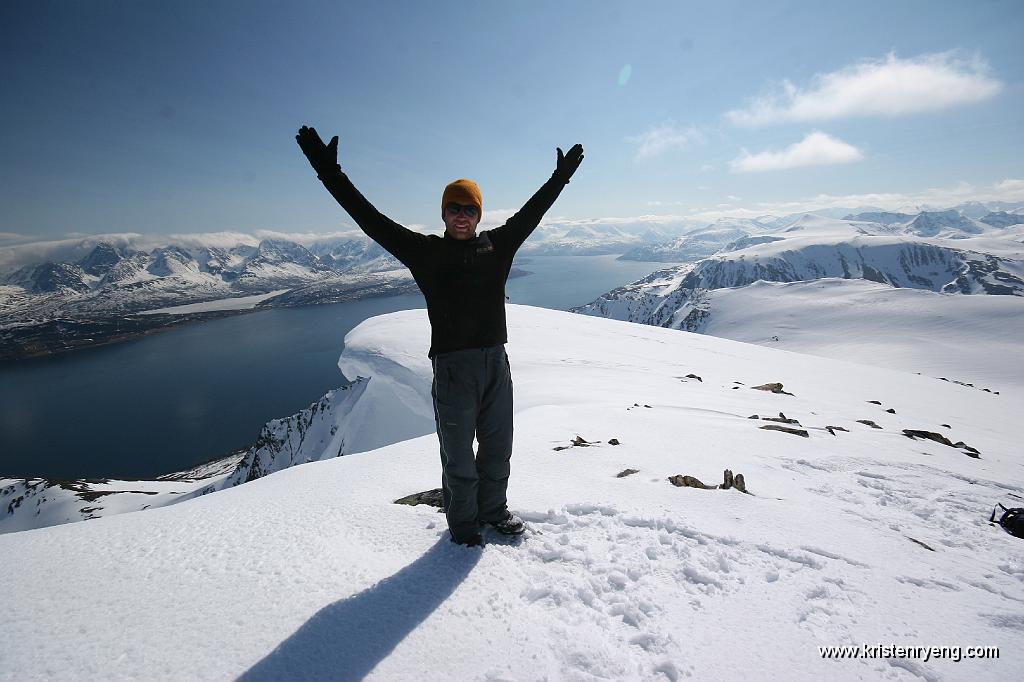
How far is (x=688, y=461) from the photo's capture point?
544 cm

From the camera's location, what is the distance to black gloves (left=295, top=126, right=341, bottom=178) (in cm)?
287

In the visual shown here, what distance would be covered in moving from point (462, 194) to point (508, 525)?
251cm

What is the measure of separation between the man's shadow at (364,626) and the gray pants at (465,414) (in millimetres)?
344

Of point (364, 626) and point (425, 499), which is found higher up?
point (364, 626)

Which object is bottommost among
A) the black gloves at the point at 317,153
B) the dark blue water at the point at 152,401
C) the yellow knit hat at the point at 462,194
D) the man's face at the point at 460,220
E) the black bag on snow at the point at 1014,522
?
→ the dark blue water at the point at 152,401

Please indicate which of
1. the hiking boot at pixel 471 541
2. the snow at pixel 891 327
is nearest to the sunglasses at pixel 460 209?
the hiking boot at pixel 471 541

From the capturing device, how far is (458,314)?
2.92m

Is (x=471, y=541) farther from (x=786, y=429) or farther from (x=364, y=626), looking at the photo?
(x=786, y=429)

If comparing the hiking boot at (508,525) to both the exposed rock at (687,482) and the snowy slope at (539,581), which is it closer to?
the snowy slope at (539,581)

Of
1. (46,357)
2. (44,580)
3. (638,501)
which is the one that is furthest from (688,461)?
(46,357)

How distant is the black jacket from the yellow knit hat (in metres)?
0.27

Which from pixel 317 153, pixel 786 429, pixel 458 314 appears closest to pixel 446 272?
pixel 458 314

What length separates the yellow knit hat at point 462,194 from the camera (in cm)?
295

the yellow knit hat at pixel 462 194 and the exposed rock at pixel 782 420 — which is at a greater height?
the yellow knit hat at pixel 462 194
